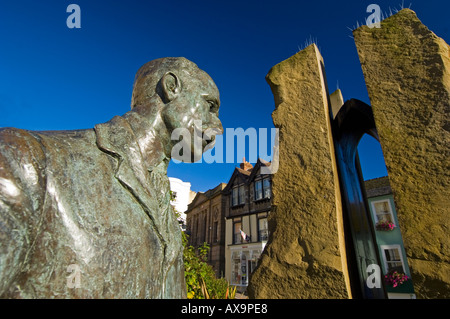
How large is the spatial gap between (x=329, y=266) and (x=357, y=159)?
165 centimetres

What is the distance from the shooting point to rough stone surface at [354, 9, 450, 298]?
1.94 meters

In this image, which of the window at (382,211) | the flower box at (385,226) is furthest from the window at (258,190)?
the flower box at (385,226)

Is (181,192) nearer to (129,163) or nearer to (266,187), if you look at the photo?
(266,187)

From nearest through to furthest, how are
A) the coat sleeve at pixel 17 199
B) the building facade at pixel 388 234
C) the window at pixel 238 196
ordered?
the coat sleeve at pixel 17 199 < the building facade at pixel 388 234 < the window at pixel 238 196

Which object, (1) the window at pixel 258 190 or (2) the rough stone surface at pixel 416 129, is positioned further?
(1) the window at pixel 258 190

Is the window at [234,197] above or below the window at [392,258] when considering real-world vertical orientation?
above

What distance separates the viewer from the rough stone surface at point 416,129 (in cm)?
194

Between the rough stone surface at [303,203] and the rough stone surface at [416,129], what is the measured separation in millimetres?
496

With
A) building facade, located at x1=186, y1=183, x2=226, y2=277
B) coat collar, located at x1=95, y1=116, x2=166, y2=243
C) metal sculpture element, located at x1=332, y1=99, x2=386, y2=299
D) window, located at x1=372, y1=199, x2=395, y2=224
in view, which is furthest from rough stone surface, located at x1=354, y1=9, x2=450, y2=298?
building facade, located at x1=186, y1=183, x2=226, y2=277

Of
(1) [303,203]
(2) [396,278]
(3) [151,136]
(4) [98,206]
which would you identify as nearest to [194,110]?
(3) [151,136]

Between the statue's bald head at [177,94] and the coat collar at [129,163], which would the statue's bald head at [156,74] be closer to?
the statue's bald head at [177,94]

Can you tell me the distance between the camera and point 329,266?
89.4 inches

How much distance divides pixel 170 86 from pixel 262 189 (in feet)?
58.4

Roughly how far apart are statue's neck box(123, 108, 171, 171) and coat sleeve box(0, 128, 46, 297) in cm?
46
